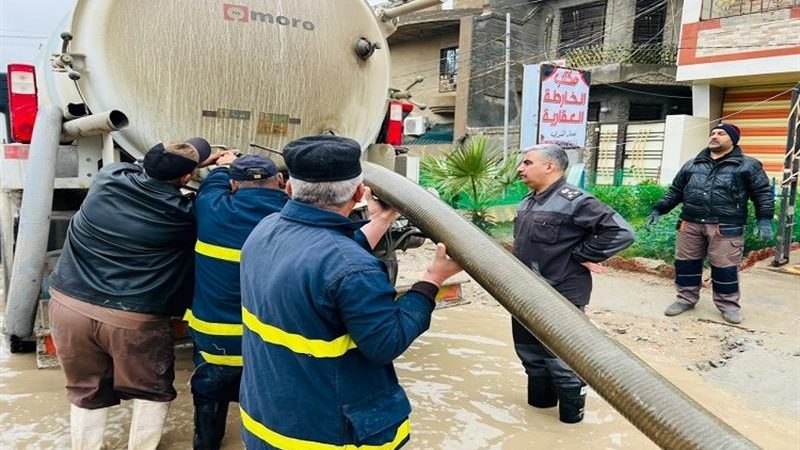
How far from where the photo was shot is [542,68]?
8500 mm

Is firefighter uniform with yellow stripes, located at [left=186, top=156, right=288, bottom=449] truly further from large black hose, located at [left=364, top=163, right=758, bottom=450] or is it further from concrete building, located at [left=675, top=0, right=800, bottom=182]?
concrete building, located at [left=675, top=0, right=800, bottom=182]

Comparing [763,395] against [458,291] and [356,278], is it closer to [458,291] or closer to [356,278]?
[458,291]

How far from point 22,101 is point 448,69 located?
70.4 ft

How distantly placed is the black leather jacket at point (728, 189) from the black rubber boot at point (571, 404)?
2.70 m

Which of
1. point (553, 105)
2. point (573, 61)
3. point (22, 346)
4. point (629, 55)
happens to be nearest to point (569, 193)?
point (22, 346)

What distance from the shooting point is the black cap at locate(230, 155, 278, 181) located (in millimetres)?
2559

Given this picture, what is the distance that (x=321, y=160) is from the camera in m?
1.68

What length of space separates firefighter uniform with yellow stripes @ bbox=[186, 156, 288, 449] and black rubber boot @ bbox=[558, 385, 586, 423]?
5.83 feet

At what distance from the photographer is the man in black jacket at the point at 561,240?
3.16m

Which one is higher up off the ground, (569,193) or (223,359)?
(569,193)

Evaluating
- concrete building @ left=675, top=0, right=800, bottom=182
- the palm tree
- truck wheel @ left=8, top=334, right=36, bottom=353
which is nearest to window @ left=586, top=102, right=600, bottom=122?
concrete building @ left=675, top=0, right=800, bottom=182

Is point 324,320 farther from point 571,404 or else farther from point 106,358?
point 571,404

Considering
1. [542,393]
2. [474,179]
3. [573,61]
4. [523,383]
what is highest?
[573,61]

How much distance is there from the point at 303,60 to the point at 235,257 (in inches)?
52.1
